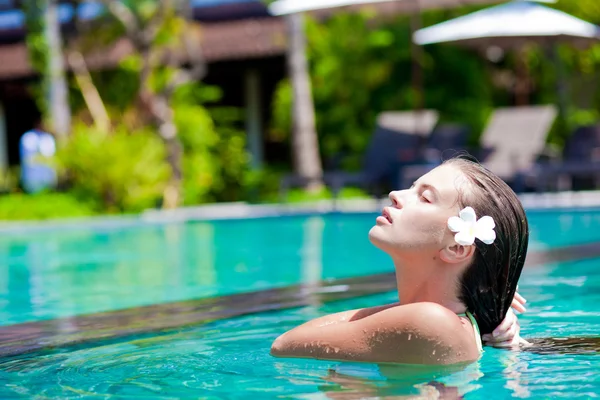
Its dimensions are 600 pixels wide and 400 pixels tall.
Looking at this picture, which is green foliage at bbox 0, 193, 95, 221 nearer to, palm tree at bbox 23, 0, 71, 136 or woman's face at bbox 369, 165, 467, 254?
palm tree at bbox 23, 0, 71, 136

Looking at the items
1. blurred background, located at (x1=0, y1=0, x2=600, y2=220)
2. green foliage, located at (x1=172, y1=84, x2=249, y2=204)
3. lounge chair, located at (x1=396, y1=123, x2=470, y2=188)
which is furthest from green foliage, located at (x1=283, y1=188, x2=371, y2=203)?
green foliage, located at (x1=172, y1=84, x2=249, y2=204)

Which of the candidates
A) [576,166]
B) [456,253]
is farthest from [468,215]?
[576,166]

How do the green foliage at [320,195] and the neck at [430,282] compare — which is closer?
the neck at [430,282]

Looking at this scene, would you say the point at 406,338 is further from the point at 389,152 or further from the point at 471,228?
the point at 389,152

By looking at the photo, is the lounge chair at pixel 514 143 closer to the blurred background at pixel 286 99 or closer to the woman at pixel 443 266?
the blurred background at pixel 286 99

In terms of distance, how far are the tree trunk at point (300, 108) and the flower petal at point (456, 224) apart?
13957 millimetres

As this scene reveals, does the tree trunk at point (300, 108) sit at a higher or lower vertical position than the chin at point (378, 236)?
higher

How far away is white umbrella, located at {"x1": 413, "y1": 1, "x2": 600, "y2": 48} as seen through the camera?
15.7m

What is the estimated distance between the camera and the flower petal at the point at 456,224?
11.2ft

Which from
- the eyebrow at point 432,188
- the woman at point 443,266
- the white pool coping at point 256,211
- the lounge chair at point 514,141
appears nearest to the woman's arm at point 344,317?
the woman at point 443,266

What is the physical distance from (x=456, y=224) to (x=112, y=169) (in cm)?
1294

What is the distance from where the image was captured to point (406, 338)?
3494mm

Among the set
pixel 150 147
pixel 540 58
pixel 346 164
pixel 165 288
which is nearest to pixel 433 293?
pixel 165 288

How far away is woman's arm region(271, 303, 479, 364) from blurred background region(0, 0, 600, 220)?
9656mm
